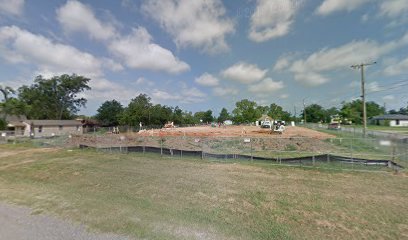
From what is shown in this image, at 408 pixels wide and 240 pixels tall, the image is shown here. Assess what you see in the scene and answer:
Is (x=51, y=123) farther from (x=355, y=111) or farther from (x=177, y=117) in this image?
Answer: (x=355, y=111)

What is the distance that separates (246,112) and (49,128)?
78.0 metres

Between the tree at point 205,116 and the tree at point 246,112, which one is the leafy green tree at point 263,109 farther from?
the tree at point 205,116

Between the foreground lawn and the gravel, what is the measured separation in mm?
262

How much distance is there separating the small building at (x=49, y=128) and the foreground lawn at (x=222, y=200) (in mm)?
45617

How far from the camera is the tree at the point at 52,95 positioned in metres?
60.4

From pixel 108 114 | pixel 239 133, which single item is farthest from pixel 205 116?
pixel 239 133

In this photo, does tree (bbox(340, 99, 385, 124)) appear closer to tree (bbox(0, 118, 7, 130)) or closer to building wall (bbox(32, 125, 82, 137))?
building wall (bbox(32, 125, 82, 137))

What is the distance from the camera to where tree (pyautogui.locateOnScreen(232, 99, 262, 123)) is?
102062mm

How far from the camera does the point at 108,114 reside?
7150cm

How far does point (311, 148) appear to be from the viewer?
18094mm

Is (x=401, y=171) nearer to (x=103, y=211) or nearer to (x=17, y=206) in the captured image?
(x=103, y=211)

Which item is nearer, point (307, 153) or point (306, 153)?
point (307, 153)

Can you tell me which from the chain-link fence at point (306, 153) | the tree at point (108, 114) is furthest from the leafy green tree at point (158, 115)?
the chain-link fence at point (306, 153)

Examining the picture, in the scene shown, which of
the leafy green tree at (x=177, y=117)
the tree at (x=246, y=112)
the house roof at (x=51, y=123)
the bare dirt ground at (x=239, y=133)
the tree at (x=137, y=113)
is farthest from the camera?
the tree at (x=246, y=112)
